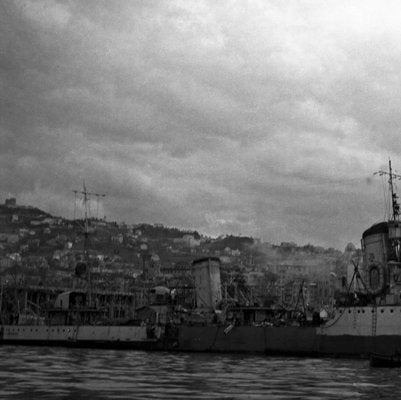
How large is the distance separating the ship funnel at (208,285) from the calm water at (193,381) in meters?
22.1

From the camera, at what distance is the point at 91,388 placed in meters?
20.8

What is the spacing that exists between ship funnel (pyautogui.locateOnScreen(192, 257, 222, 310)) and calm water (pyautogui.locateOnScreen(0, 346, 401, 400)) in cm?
2205

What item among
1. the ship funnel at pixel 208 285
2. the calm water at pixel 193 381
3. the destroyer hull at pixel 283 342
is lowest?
the calm water at pixel 193 381

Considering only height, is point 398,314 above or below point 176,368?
above

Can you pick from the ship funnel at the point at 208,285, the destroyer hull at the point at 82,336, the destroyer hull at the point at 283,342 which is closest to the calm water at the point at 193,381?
the destroyer hull at the point at 283,342

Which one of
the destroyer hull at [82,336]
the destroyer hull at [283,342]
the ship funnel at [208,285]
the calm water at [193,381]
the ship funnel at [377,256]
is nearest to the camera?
the calm water at [193,381]

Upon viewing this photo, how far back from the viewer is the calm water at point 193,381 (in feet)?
63.7

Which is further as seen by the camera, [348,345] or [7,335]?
[7,335]

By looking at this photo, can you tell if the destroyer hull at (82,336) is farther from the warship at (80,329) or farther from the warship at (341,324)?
the warship at (341,324)

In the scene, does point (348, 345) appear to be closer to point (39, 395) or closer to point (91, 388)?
point (91, 388)

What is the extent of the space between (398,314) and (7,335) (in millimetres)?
37411

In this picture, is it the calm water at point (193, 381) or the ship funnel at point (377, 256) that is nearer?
the calm water at point (193, 381)

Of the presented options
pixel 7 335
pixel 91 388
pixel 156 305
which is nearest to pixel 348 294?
pixel 156 305

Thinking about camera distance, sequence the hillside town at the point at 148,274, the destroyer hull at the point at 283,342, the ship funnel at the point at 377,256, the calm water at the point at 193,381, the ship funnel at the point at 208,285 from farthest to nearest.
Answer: the hillside town at the point at 148,274
the ship funnel at the point at 208,285
the ship funnel at the point at 377,256
the destroyer hull at the point at 283,342
the calm water at the point at 193,381
